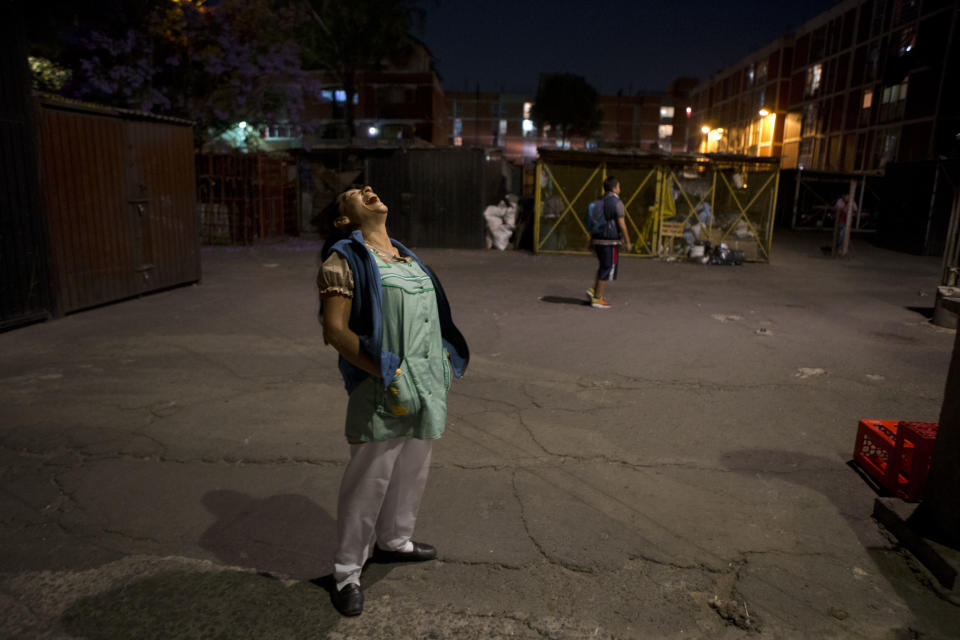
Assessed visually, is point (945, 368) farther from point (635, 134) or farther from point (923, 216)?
point (635, 134)

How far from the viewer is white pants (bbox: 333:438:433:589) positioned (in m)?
2.64

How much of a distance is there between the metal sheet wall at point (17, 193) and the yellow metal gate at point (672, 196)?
11.5 m

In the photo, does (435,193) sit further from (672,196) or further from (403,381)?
(403,381)

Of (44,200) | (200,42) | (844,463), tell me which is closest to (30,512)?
(844,463)

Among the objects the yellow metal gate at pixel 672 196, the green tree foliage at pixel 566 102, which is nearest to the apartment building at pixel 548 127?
the green tree foliage at pixel 566 102

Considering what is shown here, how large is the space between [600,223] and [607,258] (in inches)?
21.5

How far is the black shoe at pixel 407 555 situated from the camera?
3.08m

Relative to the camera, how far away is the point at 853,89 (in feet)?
124

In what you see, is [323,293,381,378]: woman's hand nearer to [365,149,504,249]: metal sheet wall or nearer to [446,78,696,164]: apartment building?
[365,149,504,249]: metal sheet wall

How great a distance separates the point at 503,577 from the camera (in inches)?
118

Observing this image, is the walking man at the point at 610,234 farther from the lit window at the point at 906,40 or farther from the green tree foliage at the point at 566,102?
the green tree foliage at the point at 566,102

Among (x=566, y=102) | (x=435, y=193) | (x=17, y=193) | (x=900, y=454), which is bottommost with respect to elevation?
(x=900, y=454)

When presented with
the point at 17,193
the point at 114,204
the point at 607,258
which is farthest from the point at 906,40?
the point at 17,193

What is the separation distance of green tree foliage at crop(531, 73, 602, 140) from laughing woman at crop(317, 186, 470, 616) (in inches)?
2648
